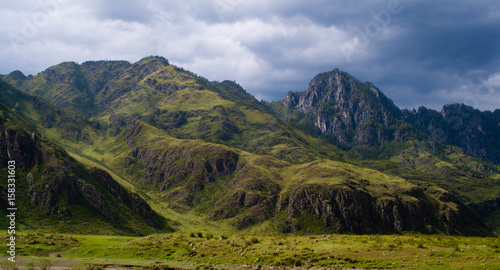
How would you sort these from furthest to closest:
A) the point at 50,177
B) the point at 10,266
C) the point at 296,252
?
the point at 50,177 < the point at 296,252 < the point at 10,266

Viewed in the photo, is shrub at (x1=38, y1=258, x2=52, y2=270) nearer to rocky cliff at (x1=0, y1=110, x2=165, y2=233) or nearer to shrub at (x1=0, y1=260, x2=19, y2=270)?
shrub at (x1=0, y1=260, x2=19, y2=270)

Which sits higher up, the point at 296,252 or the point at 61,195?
the point at 296,252

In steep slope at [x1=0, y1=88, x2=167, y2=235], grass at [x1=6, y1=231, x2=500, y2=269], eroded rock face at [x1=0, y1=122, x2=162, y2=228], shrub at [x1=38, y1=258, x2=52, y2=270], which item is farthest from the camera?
eroded rock face at [x1=0, y1=122, x2=162, y2=228]

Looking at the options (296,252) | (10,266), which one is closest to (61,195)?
(10,266)

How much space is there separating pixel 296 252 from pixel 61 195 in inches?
6317

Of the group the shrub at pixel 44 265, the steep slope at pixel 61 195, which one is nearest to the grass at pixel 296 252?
the shrub at pixel 44 265

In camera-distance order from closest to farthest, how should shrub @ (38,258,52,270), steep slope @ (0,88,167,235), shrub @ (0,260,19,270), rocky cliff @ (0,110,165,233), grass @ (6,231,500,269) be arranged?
1. grass @ (6,231,500,269)
2. shrub @ (0,260,19,270)
3. shrub @ (38,258,52,270)
4. steep slope @ (0,88,167,235)
5. rocky cliff @ (0,110,165,233)

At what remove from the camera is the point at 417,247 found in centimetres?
4069

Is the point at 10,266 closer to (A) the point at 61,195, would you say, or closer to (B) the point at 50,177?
(A) the point at 61,195

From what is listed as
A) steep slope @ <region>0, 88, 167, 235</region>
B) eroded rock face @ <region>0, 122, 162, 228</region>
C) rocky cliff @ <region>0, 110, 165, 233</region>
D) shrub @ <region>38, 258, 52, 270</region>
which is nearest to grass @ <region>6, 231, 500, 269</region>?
shrub @ <region>38, 258, 52, 270</region>

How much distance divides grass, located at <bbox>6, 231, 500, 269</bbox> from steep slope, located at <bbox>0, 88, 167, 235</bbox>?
10580 centimetres

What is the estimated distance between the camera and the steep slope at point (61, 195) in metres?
149

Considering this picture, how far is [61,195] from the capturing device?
162500mm

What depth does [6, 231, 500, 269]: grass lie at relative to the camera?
118ft
